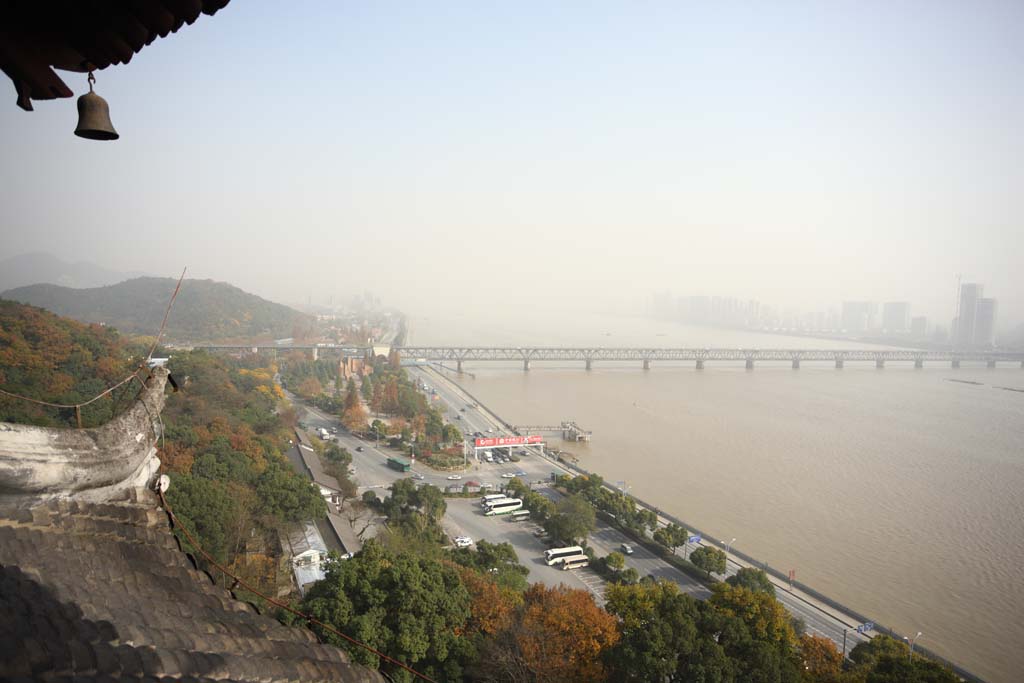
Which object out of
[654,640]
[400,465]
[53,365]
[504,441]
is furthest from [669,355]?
[654,640]

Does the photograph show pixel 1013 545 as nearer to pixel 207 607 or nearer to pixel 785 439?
pixel 785 439

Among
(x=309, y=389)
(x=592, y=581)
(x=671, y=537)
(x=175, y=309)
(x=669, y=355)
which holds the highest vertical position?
(x=175, y=309)

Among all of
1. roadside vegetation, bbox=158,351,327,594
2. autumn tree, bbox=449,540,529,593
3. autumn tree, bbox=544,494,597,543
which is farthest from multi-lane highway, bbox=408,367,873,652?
roadside vegetation, bbox=158,351,327,594

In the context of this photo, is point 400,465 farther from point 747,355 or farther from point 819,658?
point 747,355

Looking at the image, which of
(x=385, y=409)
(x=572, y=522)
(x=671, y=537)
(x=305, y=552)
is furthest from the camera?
(x=385, y=409)

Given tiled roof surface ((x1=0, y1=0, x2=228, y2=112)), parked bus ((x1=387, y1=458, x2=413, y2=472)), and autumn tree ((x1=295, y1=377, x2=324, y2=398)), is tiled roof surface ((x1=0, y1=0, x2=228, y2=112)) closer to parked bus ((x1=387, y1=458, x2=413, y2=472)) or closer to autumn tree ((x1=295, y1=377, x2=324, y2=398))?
parked bus ((x1=387, y1=458, x2=413, y2=472))

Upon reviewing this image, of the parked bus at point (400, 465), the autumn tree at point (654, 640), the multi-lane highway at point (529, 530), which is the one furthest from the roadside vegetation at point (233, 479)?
the autumn tree at point (654, 640)
